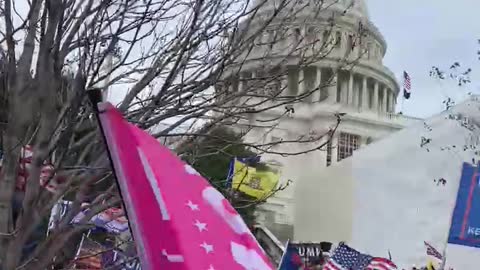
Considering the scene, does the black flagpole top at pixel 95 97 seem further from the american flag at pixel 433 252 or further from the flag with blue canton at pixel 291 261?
the american flag at pixel 433 252

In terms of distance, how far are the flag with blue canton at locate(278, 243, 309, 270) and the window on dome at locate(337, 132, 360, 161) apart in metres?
10.4

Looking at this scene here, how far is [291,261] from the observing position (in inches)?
574

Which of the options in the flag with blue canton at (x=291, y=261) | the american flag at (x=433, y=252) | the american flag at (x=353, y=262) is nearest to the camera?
the american flag at (x=353, y=262)

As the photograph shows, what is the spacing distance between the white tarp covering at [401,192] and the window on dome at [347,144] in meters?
3.79

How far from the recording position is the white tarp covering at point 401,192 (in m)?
19.1

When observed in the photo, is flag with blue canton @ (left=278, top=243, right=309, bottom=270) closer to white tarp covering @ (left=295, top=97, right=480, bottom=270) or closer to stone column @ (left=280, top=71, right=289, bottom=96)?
white tarp covering @ (left=295, top=97, right=480, bottom=270)

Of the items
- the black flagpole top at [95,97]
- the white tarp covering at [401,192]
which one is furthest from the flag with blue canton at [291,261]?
the black flagpole top at [95,97]

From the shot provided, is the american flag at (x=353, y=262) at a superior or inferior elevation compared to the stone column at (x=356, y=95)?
inferior

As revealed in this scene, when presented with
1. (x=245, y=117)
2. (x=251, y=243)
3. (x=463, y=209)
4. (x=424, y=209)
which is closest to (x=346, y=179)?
(x=424, y=209)

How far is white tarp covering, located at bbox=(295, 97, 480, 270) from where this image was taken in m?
19.1

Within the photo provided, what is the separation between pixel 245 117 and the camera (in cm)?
564

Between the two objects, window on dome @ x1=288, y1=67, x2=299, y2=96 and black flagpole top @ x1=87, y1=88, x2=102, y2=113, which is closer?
black flagpole top @ x1=87, y1=88, x2=102, y2=113

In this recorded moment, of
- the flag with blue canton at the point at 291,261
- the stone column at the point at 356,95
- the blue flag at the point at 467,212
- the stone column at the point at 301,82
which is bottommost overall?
the flag with blue canton at the point at 291,261

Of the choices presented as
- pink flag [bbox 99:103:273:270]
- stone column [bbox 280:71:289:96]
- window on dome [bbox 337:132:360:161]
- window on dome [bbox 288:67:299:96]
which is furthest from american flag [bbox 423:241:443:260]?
pink flag [bbox 99:103:273:270]
